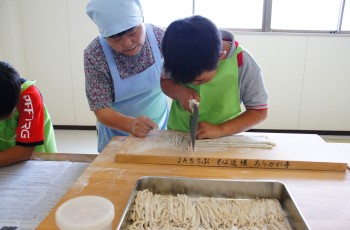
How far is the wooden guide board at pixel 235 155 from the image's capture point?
0.91 meters

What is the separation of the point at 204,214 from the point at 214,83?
538 mm

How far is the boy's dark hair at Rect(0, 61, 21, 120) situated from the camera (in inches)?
42.2

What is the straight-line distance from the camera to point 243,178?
85cm

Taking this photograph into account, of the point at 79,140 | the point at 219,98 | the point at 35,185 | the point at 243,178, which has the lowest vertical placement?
the point at 79,140

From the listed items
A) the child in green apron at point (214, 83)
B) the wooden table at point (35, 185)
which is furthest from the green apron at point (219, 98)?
the wooden table at point (35, 185)

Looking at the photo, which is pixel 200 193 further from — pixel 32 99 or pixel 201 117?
pixel 32 99

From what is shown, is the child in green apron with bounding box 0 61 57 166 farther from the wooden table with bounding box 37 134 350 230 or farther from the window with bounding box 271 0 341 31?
the window with bounding box 271 0 341 31

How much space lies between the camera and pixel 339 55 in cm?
309

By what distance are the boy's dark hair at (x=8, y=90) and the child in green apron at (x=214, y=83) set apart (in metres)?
0.57

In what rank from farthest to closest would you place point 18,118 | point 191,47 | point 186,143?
point 18,118 < point 186,143 < point 191,47

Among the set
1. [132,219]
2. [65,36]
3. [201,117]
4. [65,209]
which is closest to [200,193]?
[132,219]

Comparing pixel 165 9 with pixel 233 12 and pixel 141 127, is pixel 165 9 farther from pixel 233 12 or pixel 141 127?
pixel 141 127

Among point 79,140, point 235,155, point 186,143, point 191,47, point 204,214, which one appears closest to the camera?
point 204,214

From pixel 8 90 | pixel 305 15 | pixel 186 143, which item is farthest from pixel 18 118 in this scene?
pixel 305 15
